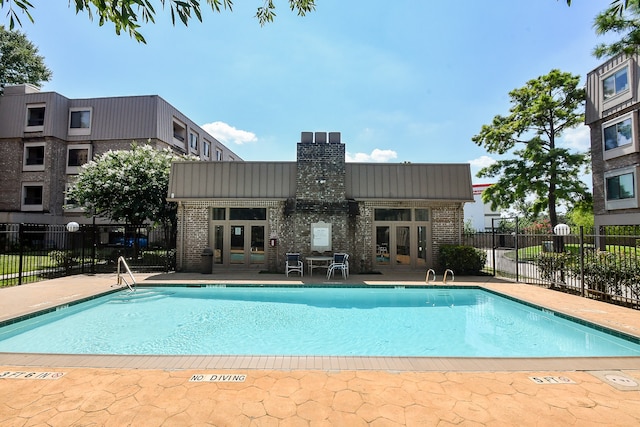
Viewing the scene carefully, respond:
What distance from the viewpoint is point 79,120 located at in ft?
83.8

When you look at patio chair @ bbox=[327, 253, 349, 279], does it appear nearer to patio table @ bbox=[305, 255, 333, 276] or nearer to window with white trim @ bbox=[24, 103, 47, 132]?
patio table @ bbox=[305, 255, 333, 276]

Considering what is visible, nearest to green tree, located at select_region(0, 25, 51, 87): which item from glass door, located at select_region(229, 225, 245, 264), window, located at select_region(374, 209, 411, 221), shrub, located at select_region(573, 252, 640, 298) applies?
glass door, located at select_region(229, 225, 245, 264)

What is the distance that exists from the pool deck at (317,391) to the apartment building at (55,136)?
963 inches

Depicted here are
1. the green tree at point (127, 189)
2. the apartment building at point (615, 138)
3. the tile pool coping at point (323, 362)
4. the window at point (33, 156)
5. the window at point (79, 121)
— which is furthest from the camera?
the window at point (79, 121)

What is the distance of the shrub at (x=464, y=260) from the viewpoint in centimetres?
1205

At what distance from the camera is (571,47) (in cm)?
1003

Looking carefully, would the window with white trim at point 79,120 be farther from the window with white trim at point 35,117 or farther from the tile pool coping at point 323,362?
the tile pool coping at point 323,362

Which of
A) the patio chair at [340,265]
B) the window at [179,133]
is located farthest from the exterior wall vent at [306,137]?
the window at [179,133]

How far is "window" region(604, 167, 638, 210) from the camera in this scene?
1769 centimetres

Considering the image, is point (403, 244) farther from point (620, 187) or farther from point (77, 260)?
point (620, 187)

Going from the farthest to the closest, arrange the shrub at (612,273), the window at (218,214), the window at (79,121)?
the window at (79,121) → the window at (218,214) → the shrub at (612,273)

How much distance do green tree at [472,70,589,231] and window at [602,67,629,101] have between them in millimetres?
1614

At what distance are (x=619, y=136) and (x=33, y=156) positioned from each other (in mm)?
40591

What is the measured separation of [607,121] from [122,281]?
86.8 ft
